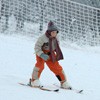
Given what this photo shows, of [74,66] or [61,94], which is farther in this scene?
[74,66]

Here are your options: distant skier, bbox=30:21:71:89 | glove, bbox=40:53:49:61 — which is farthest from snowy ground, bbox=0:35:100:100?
glove, bbox=40:53:49:61

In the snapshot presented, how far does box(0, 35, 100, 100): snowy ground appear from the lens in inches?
191

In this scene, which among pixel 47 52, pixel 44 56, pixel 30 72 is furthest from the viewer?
pixel 30 72

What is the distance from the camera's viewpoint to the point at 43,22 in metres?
15.0

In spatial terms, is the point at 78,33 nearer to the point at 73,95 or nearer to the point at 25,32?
the point at 25,32

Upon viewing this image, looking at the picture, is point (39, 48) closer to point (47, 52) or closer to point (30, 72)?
point (47, 52)

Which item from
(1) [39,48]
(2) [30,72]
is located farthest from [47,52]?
(2) [30,72]

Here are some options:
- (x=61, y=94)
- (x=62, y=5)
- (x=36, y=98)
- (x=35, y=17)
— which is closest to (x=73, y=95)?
(x=61, y=94)

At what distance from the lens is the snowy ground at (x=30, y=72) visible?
4849mm

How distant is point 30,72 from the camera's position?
728 centimetres

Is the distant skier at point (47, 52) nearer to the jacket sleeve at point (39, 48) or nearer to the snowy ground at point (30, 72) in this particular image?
the jacket sleeve at point (39, 48)

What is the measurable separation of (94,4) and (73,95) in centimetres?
1254

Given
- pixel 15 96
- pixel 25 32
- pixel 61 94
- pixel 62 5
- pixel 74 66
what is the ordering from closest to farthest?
pixel 15 96
pixel 61 94
pixel 74 66
pixel 25 32
pixel 62 5

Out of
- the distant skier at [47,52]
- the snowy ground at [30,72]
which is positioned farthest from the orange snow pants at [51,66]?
the snowy ground at [30,72]
